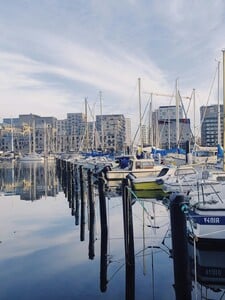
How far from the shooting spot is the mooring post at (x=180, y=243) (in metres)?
9.09

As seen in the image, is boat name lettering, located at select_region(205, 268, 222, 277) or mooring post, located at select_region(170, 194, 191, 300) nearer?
Result: mooring post, located at select_region(170, 194, 191, 300)

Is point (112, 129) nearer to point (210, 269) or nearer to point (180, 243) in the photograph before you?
point (210, 269)

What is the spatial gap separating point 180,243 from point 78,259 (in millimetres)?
7660

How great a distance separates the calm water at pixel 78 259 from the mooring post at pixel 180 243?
8.14ft

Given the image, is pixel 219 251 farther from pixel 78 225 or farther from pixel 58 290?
pixel 78 225

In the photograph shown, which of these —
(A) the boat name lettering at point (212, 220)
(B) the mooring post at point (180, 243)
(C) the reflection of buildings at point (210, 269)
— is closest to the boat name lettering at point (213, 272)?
(C) the reflection of buildings at point (210, 269)

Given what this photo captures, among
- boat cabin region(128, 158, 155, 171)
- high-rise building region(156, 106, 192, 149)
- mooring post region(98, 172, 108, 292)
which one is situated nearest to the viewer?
mooring post region(98, 172, 108, 292)

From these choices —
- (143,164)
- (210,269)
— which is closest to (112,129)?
(143,164)

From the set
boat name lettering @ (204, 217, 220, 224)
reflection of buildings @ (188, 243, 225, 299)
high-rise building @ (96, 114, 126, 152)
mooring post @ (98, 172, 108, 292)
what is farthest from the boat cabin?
high-rise building @ (96, 114, 126, 152)

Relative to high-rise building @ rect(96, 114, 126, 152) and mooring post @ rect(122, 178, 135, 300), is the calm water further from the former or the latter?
high-rise building @ rect(96, 114, 126, 152)

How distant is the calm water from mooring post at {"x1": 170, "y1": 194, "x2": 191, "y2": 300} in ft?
8.14

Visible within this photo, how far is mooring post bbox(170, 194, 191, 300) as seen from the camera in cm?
909

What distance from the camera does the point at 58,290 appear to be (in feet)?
40.5

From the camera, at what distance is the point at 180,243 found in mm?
9102
